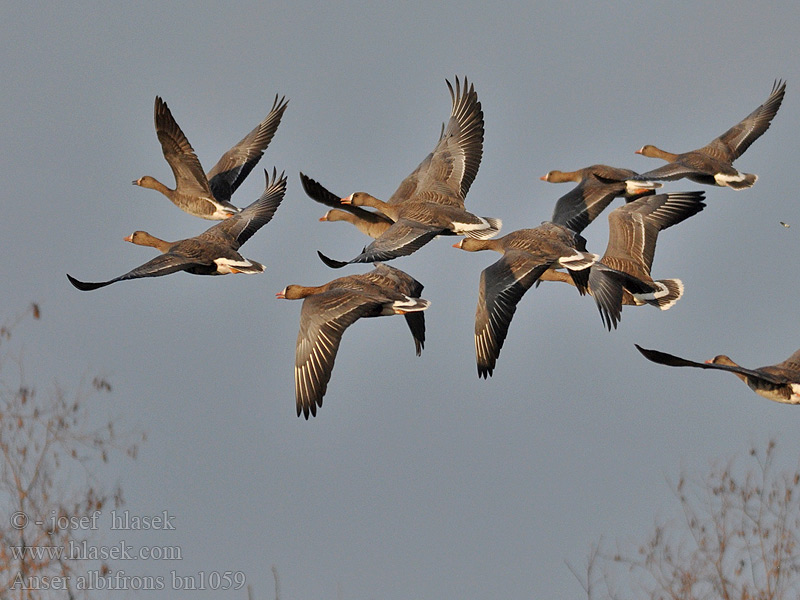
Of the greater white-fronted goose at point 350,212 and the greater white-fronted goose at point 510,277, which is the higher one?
the greater white-fronted goose at point 350,212

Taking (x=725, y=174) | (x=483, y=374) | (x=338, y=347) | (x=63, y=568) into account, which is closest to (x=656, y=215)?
(x=725, y=174)

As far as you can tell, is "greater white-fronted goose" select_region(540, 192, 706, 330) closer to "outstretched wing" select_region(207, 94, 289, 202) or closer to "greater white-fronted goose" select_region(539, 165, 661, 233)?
"greater white-fronted goose" select_region(539, 165, 661, 233)

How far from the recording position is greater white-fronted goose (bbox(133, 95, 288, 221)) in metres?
23.3

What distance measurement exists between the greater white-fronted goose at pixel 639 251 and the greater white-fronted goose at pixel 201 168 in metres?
6.08

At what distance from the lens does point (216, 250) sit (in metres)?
20.8

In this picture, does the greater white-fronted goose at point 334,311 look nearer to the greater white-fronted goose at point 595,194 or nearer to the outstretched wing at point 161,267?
the outstretched wing at point 161,267

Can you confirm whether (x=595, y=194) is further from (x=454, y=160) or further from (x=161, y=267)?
(x=161, y=267)

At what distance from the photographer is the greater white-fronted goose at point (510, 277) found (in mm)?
18922

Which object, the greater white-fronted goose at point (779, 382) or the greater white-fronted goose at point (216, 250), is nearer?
the greater white-fronted goose at point (779, 382)

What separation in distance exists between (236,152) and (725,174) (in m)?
9.09

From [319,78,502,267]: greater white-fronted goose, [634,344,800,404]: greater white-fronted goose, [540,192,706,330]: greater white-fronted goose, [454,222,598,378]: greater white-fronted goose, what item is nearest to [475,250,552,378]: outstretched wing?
[454,222,598,378]: greater white-fronted goose

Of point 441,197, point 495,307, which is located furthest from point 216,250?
point 495,307

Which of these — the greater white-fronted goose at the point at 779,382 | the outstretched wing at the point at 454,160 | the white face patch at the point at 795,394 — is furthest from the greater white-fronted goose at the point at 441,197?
the white face patch at the point at 795,394

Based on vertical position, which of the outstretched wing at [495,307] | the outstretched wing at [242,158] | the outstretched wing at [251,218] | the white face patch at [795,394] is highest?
the outstretched wing at [242,158]
